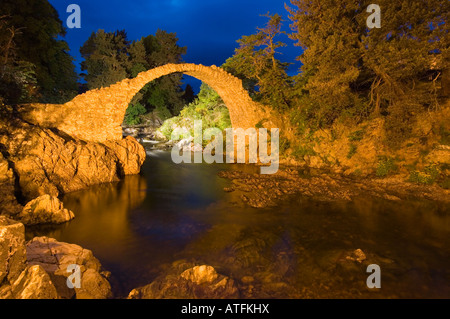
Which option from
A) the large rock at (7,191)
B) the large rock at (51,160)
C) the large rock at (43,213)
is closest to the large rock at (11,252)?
the large rock at (43,213)

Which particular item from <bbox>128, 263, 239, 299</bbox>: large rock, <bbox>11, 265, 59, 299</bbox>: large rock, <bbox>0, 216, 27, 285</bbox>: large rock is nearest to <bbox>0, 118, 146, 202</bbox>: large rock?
<bbox>0, 216, 27, 285</bbox>: large rock

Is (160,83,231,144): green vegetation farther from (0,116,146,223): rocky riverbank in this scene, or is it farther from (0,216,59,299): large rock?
(0,216,59,299): large rock

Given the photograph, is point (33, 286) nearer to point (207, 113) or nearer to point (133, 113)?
point (207, 113)

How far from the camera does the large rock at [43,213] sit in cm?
593

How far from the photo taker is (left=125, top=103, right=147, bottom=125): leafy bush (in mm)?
27750

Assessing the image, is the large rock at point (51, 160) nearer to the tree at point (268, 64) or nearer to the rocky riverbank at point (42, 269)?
the rocky riverbank at point (42, 269)

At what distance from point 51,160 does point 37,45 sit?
9149 millimetres

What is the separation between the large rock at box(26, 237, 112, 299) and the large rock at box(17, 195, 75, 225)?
5.25 ft

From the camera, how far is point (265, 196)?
27.0ft

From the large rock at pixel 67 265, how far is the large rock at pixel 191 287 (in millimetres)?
513

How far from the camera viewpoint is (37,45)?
43.5 feet

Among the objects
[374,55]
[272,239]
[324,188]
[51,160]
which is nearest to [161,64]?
[51,160]
